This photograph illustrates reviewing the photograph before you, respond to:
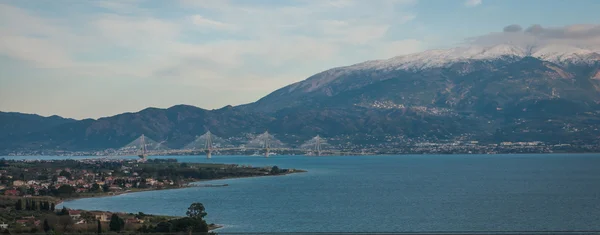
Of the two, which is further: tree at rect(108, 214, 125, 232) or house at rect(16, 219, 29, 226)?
house at rect(16, 219, 29, 226)

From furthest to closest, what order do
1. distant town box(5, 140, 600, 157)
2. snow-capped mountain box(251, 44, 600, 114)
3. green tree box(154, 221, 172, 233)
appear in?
1. snow-capped mountain box(251, 44, 600, 114)
2. distant town box(5, 140, 600, 157)
3. green tree box(154, 221, 172, 233)

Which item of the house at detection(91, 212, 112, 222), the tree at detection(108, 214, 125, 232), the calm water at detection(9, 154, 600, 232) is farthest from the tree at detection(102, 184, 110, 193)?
the tree at detection(108, 214, 125, 232)

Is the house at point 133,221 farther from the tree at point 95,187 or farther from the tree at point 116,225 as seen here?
the tree at point 95,187

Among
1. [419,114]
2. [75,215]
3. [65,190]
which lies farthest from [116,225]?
[419,114]

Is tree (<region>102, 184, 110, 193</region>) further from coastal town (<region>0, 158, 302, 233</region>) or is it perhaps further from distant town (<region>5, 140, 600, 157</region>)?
distant town (<region>5, 140, 600, 157</region>)

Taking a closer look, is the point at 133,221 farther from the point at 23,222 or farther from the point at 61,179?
the point at 61,179

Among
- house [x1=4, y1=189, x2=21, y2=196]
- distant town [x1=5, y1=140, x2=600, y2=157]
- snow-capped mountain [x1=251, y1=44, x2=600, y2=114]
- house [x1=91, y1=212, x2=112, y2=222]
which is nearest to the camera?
house [x1=91, y1=212, x2=112, y2=222]

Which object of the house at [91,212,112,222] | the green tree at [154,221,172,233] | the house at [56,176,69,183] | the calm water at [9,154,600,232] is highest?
the house at [56,176,69,183]
